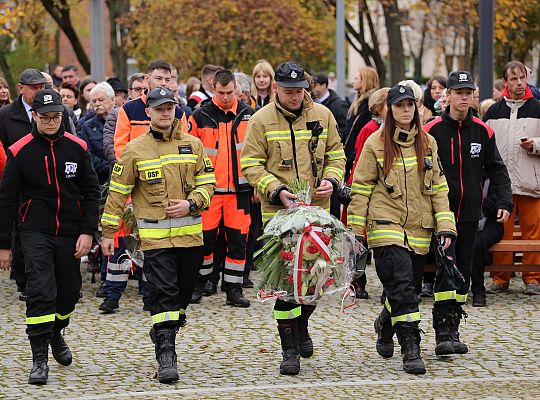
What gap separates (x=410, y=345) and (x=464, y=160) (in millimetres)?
2114

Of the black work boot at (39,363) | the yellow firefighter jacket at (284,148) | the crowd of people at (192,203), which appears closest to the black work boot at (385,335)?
the crowd of people at (192,203)

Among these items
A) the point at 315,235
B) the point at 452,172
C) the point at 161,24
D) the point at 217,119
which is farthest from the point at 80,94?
the point at 161,24

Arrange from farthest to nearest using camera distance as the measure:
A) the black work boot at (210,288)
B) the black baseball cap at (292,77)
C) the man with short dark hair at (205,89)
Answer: the man with short dark hair at (205,89) → the black work boot at (210,288) → the black baseball cap at (292,77)

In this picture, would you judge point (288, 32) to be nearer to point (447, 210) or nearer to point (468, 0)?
point (468, 0)

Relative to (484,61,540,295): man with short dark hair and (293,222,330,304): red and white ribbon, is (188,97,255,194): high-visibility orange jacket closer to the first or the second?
(484,61,540,295): man with short dark hair

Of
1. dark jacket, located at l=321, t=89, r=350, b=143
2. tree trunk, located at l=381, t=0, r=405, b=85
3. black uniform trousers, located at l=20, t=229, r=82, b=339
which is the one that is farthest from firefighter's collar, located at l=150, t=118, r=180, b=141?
tree trunk, located at l=381, t=0, r=405, b=85

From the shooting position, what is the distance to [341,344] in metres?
9.98

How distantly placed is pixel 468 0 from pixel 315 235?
21212 mm

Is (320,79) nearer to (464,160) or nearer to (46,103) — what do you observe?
(464,160)

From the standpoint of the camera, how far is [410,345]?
880cm

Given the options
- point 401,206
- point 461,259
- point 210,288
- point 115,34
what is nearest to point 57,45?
point 115,34

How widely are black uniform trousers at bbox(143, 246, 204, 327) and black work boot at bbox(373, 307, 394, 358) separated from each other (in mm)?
1436

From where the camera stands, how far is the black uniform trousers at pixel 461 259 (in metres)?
9.46

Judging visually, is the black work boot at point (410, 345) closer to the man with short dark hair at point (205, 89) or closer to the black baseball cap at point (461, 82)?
the black baseball cap at point (461, 82)
